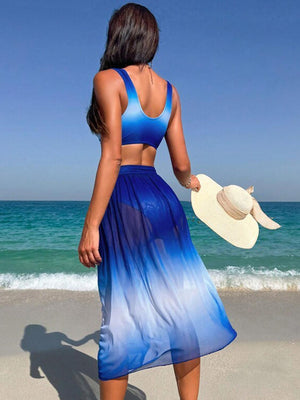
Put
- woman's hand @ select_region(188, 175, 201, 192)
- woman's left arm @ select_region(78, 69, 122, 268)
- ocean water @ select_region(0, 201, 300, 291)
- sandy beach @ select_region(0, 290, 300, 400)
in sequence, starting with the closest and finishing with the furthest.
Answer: woman's left arm @ select_region(78, 69, 122, 268) < woman's hand @ select_region(188, 175, 201, 192) < sandy beach @ select_region(0, 290, 300, 400) < ocean water @ select_region(0, 201, 300, 291)

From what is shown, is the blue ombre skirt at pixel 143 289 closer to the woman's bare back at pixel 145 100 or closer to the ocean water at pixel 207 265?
the woman's bare back at pixel 145 100

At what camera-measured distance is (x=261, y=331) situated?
3.76m

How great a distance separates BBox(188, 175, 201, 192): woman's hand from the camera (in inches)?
90.7

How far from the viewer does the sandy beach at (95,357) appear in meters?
2.64

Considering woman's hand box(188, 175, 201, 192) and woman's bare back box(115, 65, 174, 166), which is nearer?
woman's bare back box(115, 65, 174, 166)

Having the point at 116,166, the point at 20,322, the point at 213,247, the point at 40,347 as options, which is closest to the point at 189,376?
the point at 116,166

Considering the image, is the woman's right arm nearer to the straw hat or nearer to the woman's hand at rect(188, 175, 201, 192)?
the woman's hand at rect(188, 175, 201, 192)

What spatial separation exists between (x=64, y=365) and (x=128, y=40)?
2.45 m

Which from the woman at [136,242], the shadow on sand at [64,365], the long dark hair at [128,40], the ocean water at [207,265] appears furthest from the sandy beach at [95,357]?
the long dark hair at [128,40]

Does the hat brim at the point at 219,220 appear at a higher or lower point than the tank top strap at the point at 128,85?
lower

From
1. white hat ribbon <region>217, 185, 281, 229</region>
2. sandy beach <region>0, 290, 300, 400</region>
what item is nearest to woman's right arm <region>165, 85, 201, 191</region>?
white hat ribbon <region>217, 185, 281, 229</region>

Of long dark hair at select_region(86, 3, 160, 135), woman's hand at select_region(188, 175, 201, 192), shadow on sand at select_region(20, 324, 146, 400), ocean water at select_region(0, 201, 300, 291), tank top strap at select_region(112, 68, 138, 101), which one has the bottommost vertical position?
ocean water at select_region(0, 201, 300, 291)

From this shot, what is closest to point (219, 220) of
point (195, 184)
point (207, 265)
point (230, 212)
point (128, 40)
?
point (230, 212)

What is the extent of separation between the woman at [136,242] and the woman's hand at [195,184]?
487 millimetres
